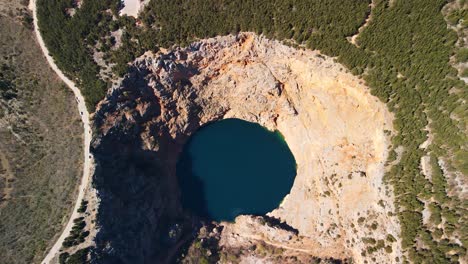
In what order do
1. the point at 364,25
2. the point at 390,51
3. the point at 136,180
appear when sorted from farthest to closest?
1. the point at 136,180
2. the point at 364,25
3. the point at 390,51

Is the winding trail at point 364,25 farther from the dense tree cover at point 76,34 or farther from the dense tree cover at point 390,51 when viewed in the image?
the dense tree cover at point 76,34

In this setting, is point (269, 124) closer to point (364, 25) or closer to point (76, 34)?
point (364, 25)

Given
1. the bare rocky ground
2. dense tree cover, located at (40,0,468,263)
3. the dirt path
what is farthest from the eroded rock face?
the dirt path

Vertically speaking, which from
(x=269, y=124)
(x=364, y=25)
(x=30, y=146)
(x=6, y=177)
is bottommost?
(x=6, y=177)

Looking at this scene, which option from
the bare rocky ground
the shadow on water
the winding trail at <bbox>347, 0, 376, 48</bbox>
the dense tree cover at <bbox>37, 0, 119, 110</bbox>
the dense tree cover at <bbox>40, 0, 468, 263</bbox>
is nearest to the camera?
the dense tree cover at <bbox>40, 0, 468, 263</bbox>

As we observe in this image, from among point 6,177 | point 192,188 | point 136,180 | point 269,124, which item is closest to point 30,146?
point 6,177

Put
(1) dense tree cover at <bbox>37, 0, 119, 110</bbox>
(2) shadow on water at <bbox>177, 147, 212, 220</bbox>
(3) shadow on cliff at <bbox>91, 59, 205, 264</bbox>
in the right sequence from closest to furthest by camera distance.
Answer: (3) shadow on cliff at <bbox>91, 59, 205, 264</bbox> → (1) dense tree cover at <bbox>37, 0, 119, 110</bbox> → (2) shadow on water at <bbox>177, 147, 212, 220</bbox>

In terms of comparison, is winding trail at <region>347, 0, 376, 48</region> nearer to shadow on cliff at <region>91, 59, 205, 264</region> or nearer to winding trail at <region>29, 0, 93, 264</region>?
shadow on cliff at <region>91, 59, 205, 264</region>

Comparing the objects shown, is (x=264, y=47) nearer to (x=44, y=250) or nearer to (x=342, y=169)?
(x=342, y=169)
